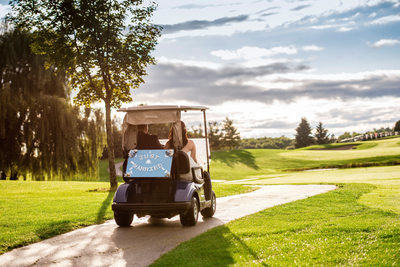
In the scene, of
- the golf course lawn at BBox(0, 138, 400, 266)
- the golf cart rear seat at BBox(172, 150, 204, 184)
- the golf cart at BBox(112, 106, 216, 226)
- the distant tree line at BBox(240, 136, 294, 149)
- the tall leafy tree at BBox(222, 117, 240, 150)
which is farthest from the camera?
the distant tree line at BBox(240, 136, 294, 149)

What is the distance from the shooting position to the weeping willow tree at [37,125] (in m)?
22.6

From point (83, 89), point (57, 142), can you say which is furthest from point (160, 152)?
point (57, 142)

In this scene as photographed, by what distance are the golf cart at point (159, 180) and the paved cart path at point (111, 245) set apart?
399 millimetres

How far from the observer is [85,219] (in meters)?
9.94

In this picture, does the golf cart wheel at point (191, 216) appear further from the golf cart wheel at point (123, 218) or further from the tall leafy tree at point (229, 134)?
the tall leafy tree at point (229, 134)

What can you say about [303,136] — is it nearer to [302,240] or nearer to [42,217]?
[42,217]

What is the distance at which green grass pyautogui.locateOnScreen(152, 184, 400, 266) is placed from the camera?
5.36 m

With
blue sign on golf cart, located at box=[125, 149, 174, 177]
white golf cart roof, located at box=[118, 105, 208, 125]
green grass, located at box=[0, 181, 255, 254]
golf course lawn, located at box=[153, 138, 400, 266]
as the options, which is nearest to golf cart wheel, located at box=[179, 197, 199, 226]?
golf course lawn, located at box=[153, 138, 400, 266]

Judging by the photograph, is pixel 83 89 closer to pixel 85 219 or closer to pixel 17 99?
pixel 17 99

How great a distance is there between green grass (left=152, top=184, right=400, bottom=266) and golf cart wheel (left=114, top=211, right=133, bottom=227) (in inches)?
80.2

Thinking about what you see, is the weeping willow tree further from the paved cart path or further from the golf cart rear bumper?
the golf cart rear bumper

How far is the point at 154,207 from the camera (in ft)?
26.9

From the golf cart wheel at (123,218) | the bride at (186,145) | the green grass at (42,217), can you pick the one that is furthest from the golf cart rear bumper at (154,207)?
the green grass at (42,217)

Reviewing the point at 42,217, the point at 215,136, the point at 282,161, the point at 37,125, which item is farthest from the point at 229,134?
the point at 42,217
